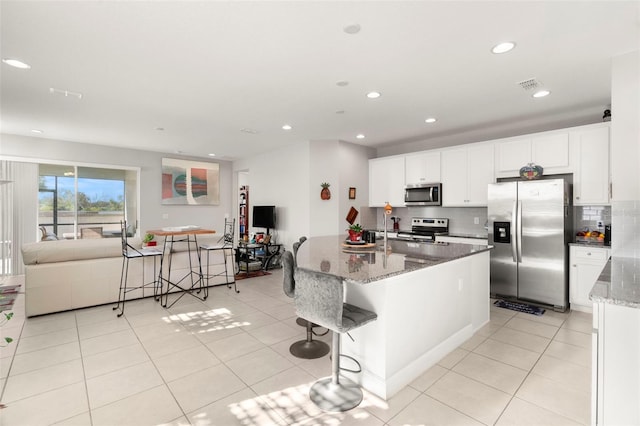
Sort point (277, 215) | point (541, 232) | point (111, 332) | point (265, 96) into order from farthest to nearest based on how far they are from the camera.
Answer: point (277, 215) < point (541, 232) < point (265, 96) < point (111, 332)

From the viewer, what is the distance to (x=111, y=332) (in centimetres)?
331

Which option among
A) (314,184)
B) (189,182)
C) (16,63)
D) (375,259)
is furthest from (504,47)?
(189,182)

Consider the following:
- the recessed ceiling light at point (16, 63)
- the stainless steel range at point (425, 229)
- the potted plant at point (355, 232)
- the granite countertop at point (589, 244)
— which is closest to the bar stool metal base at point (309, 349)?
the potted plant at point (355, 232)

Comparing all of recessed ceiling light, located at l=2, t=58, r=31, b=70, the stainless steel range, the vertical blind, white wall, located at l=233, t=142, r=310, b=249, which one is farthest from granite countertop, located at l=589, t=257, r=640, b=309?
the vertical blind

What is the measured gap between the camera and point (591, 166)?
4.00 m

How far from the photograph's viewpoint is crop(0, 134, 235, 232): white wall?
582 cm

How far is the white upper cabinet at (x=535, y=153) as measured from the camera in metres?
4.21

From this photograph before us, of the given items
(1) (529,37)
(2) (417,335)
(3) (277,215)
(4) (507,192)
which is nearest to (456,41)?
(1) (529,37)

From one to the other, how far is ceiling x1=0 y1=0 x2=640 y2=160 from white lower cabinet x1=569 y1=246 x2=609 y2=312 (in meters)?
1.93

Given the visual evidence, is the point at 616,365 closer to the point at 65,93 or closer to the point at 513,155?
the point at 513,155

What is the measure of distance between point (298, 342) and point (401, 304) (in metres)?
1.29

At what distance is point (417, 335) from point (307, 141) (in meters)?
4.44

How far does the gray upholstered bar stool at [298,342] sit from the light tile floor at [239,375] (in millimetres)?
115

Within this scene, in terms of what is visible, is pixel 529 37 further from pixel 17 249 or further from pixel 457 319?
pixel 17 249
